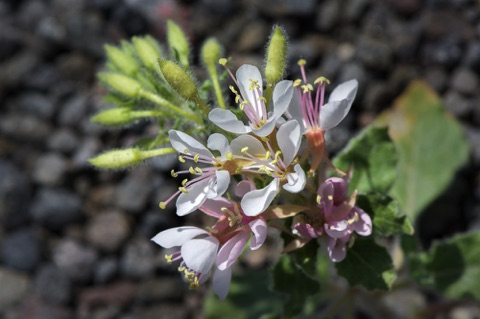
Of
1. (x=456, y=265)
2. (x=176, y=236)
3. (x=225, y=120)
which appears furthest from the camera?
(x=456, y=265)

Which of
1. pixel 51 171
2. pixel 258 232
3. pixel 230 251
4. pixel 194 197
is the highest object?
pixel 194 197

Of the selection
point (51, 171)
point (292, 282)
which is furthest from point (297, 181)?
point (51, 171)

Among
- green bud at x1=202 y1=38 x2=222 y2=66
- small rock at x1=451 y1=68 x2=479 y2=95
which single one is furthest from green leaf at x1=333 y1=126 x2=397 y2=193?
small rock at x1=451 y1=68 x2=479 y2=95

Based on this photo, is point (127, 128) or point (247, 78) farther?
point (127, 128)

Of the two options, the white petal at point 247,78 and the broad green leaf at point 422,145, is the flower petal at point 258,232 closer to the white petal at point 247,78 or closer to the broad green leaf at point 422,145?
the white petal at point 247,78

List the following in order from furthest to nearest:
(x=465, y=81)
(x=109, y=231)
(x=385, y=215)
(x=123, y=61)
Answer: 1. (x=465, y=81)
2. (x=109, y=231)
3. (x=123, y=61)
4. (x=385, y=215)

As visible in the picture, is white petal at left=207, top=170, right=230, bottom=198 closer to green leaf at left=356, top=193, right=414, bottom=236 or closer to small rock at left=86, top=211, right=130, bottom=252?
green leaf at left=356, top=193, right=414, bottom=236

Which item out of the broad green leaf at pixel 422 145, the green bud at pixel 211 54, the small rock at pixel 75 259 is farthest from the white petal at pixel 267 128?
the small rock at pixel 75 259

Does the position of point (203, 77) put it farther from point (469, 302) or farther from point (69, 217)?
point (469, 302)

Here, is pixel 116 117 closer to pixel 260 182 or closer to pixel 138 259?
pixel 260 182
